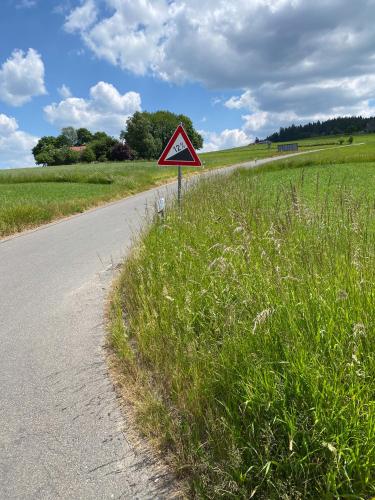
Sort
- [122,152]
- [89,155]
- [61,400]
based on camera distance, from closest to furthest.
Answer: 1. [61,400]
2. [122,152]
3. [89,155]

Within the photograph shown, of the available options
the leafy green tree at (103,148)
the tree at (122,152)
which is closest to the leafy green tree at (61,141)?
the leafy green tree at (103,148)

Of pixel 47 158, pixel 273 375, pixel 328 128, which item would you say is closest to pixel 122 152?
pixel 47 158

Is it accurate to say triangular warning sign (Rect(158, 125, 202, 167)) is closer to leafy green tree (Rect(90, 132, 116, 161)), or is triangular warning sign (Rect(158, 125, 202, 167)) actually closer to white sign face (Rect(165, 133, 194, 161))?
white sign face (Rect(165, 133, 194, 161))

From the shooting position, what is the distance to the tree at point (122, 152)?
307 feet

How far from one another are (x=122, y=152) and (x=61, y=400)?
95296 millimetres

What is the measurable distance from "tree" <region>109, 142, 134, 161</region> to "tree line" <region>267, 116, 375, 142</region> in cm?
10921

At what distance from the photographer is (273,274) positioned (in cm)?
340

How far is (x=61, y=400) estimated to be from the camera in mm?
3299

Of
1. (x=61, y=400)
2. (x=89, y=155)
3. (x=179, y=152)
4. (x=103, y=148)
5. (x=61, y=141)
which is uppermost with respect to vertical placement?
(x=61, y=141)

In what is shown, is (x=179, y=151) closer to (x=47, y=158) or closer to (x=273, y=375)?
(x=273, y=375)

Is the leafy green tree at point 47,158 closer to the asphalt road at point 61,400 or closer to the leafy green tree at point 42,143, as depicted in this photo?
the leafy green tree at point 42,143

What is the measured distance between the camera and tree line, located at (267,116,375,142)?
541 feet

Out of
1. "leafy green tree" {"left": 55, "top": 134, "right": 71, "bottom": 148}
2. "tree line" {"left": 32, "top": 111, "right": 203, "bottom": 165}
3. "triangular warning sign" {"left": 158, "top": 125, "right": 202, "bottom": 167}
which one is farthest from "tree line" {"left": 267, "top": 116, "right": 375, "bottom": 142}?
"triangular warning sign" {"left": 158, "top": 125, "right": 202, "bottom": 167}

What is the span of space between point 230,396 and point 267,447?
478 millimetres
